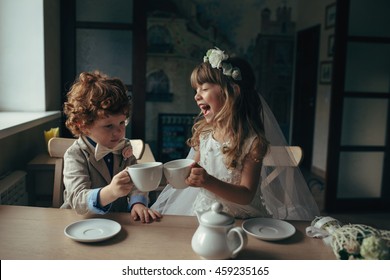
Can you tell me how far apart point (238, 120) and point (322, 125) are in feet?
11.6

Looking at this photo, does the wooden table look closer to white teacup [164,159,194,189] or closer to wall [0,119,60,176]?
white teacup [164,159,194,189]

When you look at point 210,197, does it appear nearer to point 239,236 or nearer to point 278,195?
point 278,195

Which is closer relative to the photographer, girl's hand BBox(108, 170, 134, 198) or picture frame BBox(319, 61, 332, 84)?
girl's hand BBox(108, 170, 134, 198)

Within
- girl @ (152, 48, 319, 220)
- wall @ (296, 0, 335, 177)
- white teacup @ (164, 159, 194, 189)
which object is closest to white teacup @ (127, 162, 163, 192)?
white teacup @ (164, 159, 194, 189)

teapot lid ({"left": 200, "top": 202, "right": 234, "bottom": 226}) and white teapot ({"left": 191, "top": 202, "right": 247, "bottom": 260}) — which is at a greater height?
teapot lid ({"left": 200, "top": 202, "right": 234, "bottom": 226})

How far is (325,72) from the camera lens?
4.48 meters

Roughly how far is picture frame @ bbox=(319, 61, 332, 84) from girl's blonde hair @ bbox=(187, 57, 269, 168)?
3.21 meters

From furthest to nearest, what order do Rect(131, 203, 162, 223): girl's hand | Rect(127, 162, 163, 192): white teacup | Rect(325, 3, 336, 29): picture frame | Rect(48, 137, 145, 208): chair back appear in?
Rect(325, 3, 336, 29): picture frame → Rect(48, 137, 145, 208): chair back → Rect(131, 203, 162, 223): girl's hand → Rect(127, 162, 163, 192): white teacup

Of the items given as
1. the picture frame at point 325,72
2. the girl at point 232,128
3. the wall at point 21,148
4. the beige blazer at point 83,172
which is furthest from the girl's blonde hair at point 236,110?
the picture frame at point 325,72

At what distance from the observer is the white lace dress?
1388 millimetres

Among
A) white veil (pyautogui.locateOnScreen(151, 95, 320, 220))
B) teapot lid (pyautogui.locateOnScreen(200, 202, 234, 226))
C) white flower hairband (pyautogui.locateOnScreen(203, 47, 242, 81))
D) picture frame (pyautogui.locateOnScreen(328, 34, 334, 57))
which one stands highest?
picture frame (pyautogui.locateOnScreen(328, 34, 334, 57))

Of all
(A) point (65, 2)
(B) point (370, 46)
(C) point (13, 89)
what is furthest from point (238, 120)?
(B) point (370, 46)

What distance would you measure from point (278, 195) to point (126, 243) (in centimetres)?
94
